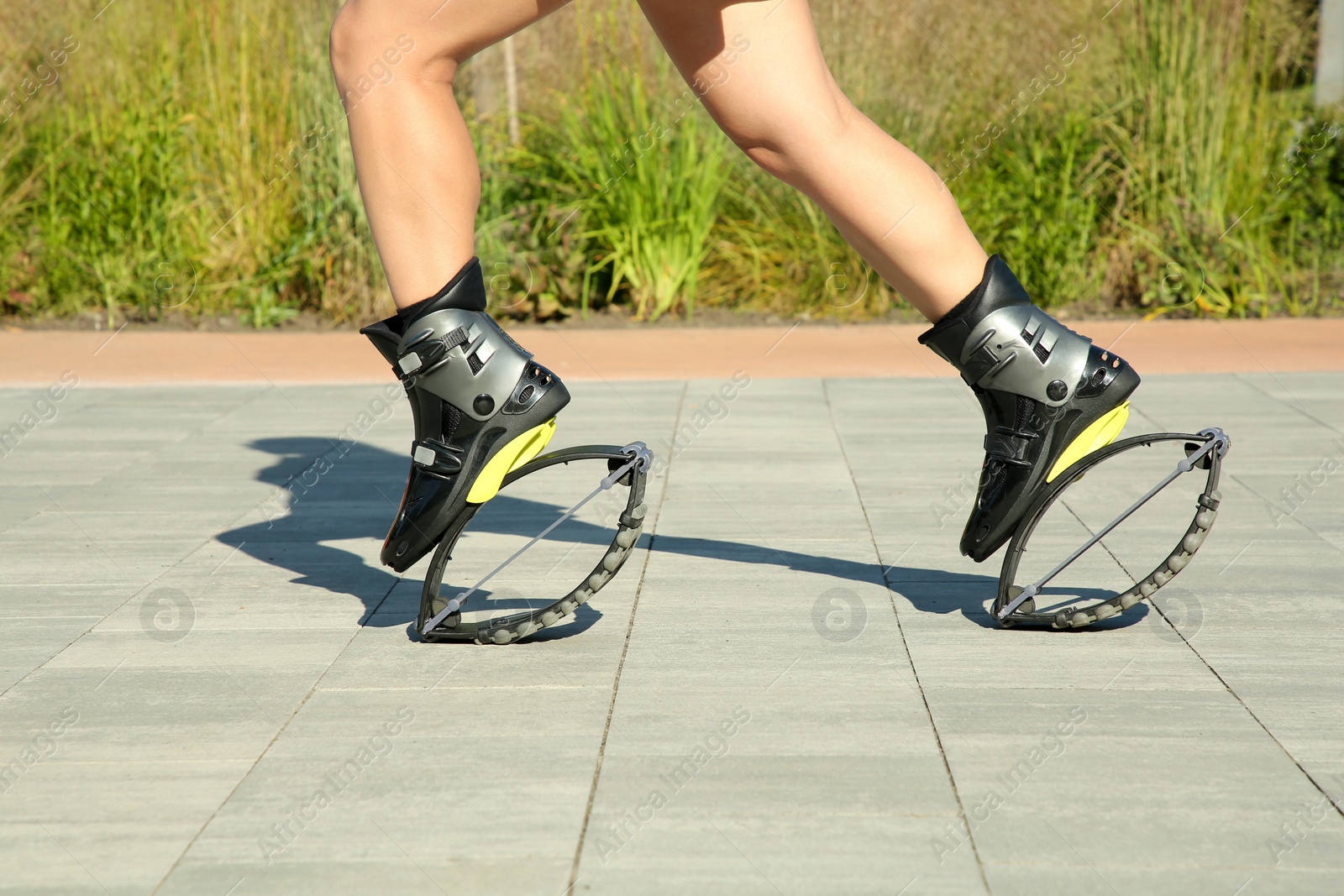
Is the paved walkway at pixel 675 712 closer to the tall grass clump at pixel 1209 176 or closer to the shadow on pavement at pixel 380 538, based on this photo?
the shadow on pavement at pixel 380 538

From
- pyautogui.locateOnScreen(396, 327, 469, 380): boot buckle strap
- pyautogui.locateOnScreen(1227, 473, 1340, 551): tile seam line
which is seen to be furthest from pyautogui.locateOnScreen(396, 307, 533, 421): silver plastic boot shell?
pyautogui.locateOnScreen(1227, 473, 1340, 551): tile seam line

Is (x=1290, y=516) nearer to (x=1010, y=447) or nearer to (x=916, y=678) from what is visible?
(x=1010, y=447)

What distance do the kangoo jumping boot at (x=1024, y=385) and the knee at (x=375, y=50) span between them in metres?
1.01

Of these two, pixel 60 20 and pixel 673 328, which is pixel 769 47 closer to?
pixel 673 328

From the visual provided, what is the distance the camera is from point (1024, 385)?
2.32 metres

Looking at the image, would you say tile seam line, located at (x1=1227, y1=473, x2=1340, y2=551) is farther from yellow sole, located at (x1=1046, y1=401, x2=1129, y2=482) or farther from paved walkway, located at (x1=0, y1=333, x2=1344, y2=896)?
yellow sole, located at (x1=1046, y1=401, x2=1129, y2=482)

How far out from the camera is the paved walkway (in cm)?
165

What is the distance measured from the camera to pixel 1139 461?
13.4 ft

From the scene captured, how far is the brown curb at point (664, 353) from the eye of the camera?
585cm

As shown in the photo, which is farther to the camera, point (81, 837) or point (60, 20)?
point (60, 20)

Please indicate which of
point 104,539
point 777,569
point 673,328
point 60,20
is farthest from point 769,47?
point 60,20

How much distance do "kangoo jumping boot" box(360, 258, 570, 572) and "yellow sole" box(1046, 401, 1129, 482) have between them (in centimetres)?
90

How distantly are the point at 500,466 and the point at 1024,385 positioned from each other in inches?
36.9

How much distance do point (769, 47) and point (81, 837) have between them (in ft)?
5.36
